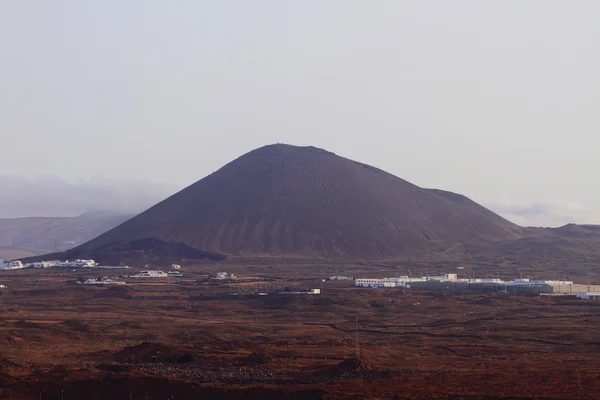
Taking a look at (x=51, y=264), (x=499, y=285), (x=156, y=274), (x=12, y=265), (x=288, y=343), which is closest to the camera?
(x=288, y=343)

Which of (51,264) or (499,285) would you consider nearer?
(499,285)

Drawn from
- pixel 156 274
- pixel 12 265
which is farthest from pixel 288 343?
pixel 12 265

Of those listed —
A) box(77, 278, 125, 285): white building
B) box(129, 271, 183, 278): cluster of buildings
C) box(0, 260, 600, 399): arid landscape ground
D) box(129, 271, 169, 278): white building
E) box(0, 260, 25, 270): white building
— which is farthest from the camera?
box(0, 260, 25, 270): white building

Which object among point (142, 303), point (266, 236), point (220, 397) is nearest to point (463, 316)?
point (142, 303)

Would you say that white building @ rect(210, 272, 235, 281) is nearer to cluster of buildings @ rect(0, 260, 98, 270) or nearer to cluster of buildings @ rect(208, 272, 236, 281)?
cluster of buildings @ rect(208, 272, 236, 281)

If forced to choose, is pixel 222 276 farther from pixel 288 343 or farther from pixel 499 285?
pixel 288 343

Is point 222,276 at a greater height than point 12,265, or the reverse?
point 12,265

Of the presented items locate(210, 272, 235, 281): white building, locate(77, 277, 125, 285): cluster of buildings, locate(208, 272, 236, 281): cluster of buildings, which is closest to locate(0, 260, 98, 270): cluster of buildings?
locate(77, 277, 125, 285): cluster of buildings

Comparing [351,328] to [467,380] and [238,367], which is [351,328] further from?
[467,380]

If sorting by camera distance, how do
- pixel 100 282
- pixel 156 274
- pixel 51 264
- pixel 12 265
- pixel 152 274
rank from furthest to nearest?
1. pixel 12 265
2. pixel 51 264
3. pixel 156 274
4. pixel 152 274
5. pixel 100 282
